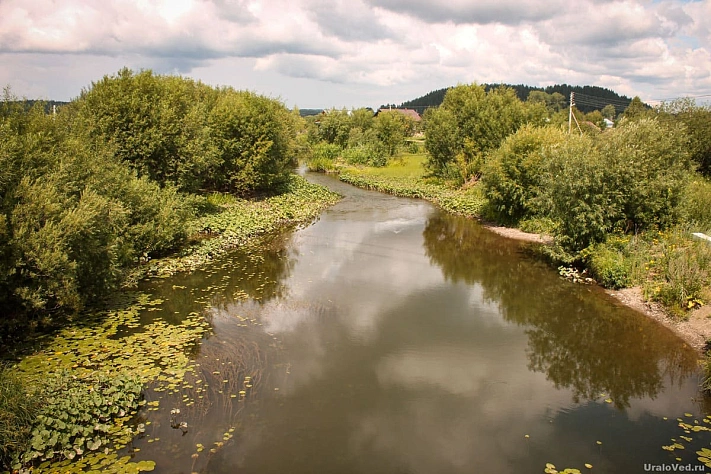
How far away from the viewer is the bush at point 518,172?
23.6 meters

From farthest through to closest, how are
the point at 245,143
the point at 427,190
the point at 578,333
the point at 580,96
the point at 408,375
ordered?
the point at 580,96, the point at 427,190, the point at 245,143, the point at 578,333, the point at 408,375

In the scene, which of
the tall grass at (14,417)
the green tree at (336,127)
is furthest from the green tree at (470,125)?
the tall grass at (14,417)

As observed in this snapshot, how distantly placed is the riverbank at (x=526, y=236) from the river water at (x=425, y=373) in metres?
0.53

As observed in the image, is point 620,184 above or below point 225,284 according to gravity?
above

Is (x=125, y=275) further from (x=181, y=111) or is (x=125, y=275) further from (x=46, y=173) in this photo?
(x=181, y=111)

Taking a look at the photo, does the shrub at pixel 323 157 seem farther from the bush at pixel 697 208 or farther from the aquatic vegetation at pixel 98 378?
the aquatic vegetation at pixel 98 378

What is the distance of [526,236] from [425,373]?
14.6 metres

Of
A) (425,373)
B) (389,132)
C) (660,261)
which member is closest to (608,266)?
(660,261)

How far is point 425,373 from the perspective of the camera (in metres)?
10.8

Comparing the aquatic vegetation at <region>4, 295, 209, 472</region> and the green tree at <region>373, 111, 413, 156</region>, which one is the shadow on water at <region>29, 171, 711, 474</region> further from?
the green tree at <region>373, 111, 413, 156</region>

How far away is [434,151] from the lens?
1516 inches

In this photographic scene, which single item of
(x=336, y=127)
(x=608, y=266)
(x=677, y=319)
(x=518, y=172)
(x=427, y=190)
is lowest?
(x=677, y=319)

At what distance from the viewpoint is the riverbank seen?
508 inches

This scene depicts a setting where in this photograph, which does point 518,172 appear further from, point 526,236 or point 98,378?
point 98,378
